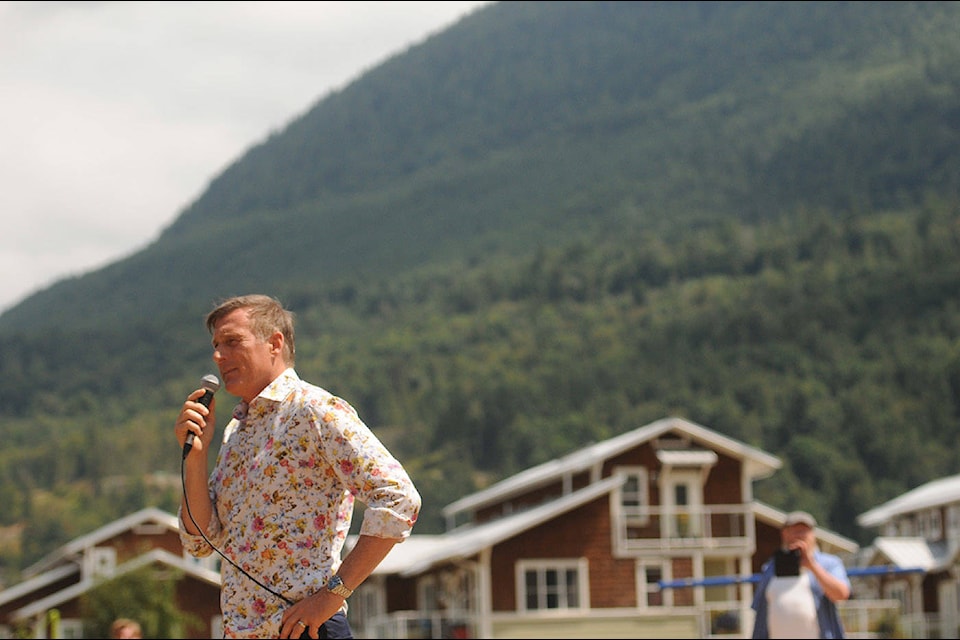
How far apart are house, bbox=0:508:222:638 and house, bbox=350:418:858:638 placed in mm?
4567

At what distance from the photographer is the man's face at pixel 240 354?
523cm

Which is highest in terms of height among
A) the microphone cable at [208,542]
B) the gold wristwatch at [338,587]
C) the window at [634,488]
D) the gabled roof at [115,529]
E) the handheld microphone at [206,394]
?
the window at [634,488]

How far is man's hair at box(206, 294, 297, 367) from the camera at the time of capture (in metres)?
5.25

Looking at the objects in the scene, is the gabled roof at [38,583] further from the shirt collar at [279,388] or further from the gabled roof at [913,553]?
the shirt collar at [279,388]

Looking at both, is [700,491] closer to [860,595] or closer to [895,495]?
[860,595]

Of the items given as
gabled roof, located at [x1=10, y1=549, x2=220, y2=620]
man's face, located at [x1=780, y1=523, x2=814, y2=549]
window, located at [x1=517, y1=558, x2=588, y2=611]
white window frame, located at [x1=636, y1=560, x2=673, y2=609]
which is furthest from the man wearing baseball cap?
white window frame, located at [x1=636, y1=560, x2=673, y2=609]

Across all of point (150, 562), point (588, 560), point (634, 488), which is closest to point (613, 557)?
point (588, 560)

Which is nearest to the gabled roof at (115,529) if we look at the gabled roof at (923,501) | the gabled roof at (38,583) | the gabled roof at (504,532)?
the gabled roof at (38,583)

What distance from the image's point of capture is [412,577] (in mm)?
47625

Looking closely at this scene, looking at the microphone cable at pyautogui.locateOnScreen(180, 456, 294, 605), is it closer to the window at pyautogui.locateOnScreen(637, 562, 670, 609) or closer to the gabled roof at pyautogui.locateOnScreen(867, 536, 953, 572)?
the window at pyautogui.locateOnScreen(637, 562, 670, 609)

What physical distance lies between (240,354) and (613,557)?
127 ft

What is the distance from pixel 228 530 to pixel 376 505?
1.95 ft

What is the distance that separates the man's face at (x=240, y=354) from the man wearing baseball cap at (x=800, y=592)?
15.1ft

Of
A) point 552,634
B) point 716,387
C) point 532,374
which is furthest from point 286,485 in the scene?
point 532,374
